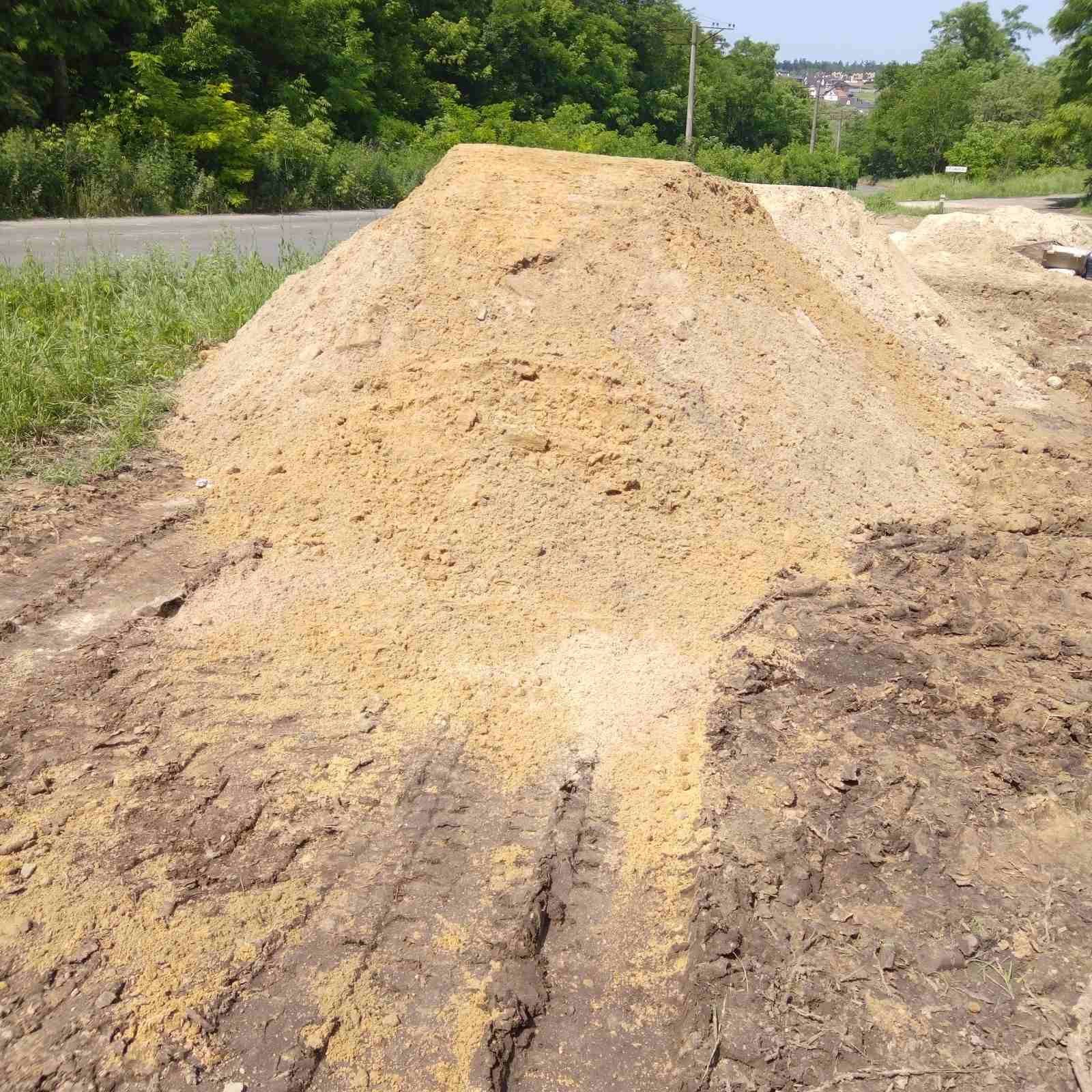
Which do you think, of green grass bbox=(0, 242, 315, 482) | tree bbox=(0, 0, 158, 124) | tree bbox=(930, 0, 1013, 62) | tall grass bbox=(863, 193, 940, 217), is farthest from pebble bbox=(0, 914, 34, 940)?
tree bbox=(930, 0, 1013, 62)

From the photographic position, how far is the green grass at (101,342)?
5789mm

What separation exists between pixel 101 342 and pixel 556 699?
4.55 metres

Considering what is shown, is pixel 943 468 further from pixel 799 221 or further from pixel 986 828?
pixel 986 828

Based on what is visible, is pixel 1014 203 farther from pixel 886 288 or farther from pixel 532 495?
pixel 532 495

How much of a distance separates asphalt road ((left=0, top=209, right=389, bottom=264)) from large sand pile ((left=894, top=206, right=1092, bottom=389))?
23.7 ft

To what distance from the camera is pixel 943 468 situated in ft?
20.7

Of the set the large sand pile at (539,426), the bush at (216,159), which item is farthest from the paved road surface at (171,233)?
the large sand pile at (539,426)

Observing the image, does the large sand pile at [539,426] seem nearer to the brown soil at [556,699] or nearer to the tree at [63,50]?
the brown soil at [556,699]

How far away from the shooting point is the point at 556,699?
3.92 m

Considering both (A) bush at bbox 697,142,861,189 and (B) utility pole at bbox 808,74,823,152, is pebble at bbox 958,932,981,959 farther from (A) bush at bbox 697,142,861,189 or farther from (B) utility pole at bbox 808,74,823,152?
(B) utility pole at bbox 808,74,823,152

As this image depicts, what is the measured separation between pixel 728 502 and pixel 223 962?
3.42m

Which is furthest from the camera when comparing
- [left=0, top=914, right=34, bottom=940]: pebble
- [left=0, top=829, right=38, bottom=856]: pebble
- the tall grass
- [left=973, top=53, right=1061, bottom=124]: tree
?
[left=973, top=53, right=1061, bottom=124]: tree

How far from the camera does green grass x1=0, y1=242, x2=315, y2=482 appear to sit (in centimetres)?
579

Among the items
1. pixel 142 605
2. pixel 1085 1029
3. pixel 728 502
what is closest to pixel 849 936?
pixel 1085 1029
